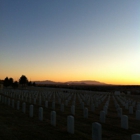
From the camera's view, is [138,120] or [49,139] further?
[138,120]

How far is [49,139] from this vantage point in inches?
270

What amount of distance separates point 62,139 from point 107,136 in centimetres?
167

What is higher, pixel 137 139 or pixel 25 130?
pixel 137 139

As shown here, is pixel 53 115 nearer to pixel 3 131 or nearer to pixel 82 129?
pixel 82 129

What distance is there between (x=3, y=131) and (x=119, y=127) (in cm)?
492

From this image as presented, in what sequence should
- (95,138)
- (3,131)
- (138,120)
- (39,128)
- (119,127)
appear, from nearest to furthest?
(95,138) → (3,131) → (39,128) → (119,127) → (138,120)

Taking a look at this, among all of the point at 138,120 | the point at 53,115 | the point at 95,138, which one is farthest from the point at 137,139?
the point at 138,120

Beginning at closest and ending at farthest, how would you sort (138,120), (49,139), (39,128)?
(49,139)
(39,128)
(138,120)

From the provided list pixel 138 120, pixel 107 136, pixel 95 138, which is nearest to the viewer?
pixel 95 138

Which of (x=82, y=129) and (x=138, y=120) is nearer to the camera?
(x=82, y=129)

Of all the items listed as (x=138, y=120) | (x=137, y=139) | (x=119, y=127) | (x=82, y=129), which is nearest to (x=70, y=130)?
(x=82, y=129)

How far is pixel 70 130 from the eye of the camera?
7.80m

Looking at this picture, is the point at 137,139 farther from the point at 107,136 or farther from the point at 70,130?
the point at 70,130

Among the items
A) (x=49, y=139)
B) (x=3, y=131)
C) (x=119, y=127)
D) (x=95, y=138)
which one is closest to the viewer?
(x=95, y=138)
